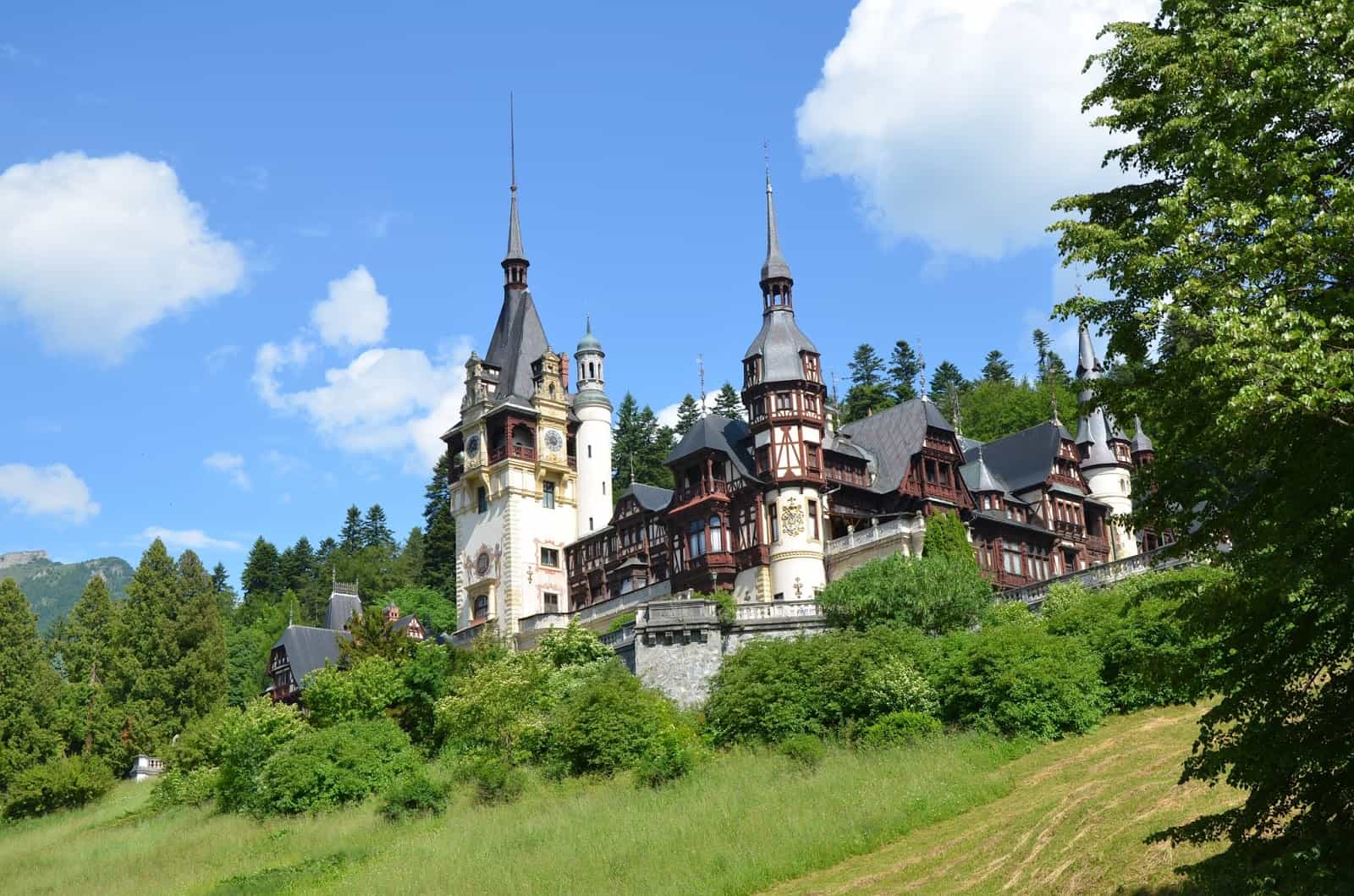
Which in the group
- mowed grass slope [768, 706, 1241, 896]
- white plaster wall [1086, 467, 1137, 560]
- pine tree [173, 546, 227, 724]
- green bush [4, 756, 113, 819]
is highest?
white plaster wall [1086, 467, 1137, 560]

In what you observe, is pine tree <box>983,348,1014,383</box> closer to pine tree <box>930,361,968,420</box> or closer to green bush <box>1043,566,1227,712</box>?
pine tree <box>930,361,968,420</box>

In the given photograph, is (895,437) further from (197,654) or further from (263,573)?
(263,573)

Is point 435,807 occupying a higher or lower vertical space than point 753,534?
lower

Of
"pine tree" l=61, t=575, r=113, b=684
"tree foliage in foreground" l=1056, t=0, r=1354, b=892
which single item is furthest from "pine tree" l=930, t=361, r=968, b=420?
"tree foliage in foreground" l=1056, t=0, r=1354, b=892

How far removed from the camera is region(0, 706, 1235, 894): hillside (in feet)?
89.0

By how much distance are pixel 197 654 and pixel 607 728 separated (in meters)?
32.3

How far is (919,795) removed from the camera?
3312 cm

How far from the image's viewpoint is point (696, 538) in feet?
203

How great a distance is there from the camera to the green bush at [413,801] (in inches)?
1629

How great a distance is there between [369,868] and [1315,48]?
28.4 m

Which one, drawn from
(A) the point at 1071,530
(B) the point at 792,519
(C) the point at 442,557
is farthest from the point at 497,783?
(C) the point at 442,557

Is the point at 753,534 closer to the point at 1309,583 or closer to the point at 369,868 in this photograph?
the point at 369,868

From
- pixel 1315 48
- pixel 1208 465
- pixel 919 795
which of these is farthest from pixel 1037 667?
pixel 1315 48

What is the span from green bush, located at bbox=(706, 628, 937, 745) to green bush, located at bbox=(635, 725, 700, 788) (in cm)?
129
